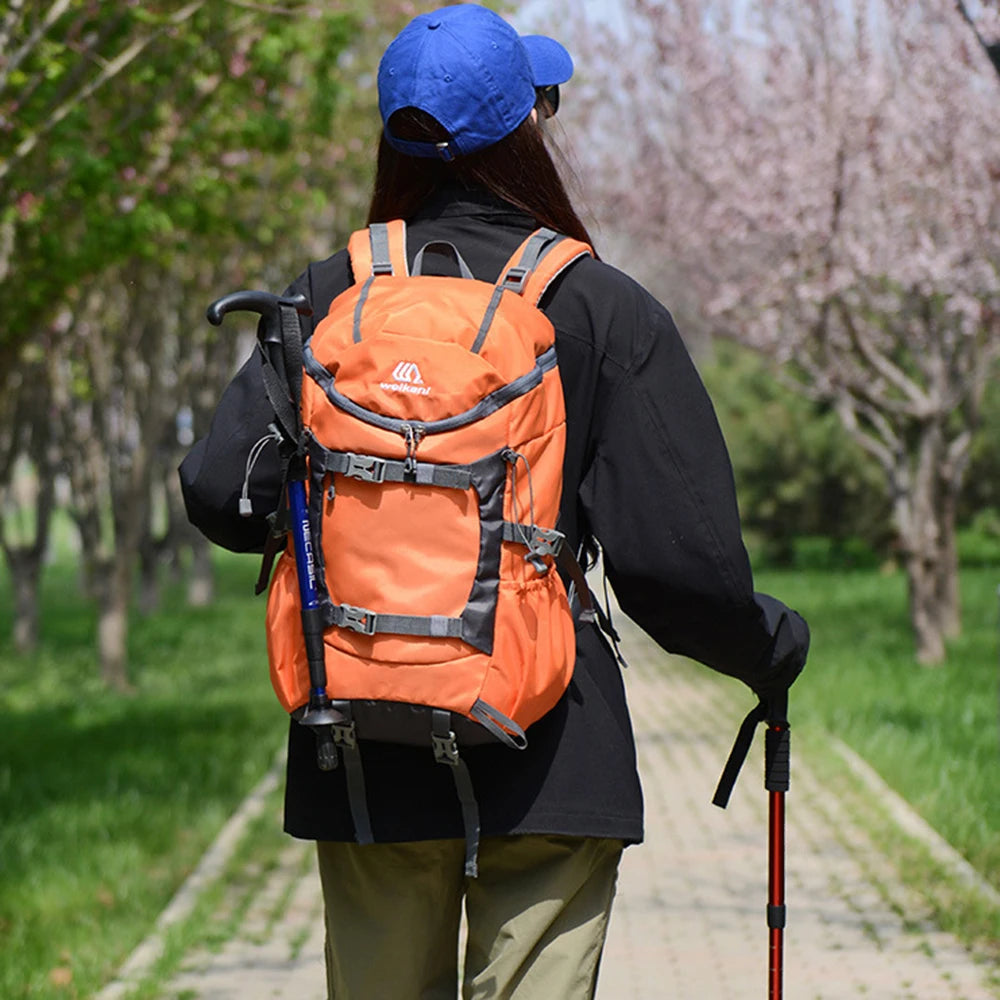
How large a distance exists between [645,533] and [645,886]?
4993 millimetres

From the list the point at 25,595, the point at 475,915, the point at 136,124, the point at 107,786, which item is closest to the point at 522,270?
the point at 475,915

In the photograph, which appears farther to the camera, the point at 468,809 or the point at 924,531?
the point at 924,531

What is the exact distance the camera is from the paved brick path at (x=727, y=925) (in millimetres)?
5809

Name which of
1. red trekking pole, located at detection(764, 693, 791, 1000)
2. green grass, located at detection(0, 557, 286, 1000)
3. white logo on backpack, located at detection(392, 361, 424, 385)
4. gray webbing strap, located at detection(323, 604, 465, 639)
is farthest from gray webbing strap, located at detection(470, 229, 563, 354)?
green grass, located at detection(0, 557, 286, 1000)

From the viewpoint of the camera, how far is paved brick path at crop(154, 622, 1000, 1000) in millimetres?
5809

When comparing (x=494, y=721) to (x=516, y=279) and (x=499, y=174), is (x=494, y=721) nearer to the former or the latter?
(x=516, y=279)

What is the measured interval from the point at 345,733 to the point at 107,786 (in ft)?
25.0

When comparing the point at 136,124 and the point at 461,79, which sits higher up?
the point at 136,124

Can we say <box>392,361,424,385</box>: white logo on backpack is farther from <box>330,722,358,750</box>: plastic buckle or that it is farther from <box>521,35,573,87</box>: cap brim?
<box>521,35,573,87</box>: cap brim

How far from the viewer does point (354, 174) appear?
19.6 m

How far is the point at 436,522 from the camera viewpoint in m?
2.36

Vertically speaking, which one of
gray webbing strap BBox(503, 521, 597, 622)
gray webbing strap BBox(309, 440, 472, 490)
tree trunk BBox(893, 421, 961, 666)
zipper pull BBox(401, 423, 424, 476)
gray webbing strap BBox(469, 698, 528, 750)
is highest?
zipper pull BBox(401, 423, 424, 476)

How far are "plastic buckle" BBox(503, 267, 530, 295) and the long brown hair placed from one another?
147mm

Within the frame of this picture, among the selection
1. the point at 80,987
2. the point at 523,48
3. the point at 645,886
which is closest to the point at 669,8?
the point at 645,886
